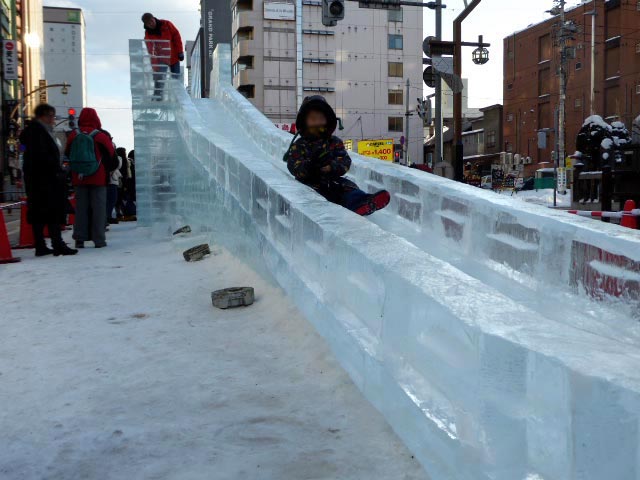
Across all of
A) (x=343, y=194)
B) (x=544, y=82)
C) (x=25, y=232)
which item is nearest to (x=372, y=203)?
(x=343, y=194)

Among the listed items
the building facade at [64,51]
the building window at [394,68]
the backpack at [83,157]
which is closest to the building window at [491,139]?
the building window at [394,68]

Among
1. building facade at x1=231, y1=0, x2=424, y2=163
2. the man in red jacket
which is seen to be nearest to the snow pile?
the man in red jacket

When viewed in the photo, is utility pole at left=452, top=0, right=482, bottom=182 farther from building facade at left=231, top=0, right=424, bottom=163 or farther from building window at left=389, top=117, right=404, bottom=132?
building window at left=389, top=117, right=404, bottom=132

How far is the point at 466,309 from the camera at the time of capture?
1.73 metres

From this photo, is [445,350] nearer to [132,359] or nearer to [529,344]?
[529,344]

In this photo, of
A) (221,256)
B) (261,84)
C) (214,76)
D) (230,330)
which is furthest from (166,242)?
(261,84)

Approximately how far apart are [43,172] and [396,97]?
4501 centimetres

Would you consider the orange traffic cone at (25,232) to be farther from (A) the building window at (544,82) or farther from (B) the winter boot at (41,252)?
(A) the building window at (544,82)

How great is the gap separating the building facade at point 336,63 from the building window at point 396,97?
8cm

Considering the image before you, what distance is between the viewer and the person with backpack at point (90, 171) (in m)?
7.56

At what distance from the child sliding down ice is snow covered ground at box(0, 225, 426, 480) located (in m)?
1.03

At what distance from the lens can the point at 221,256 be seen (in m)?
6.27

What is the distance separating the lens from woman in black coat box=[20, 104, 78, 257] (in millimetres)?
6996

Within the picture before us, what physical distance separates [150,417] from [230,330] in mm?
1307
